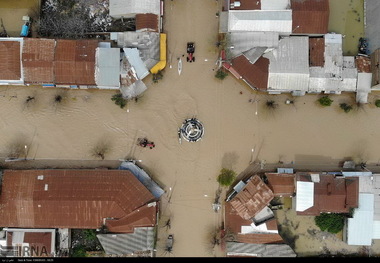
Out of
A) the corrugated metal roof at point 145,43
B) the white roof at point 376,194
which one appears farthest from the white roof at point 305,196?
the corrugated metal roof at point 145,43

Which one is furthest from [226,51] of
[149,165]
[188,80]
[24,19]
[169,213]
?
[24,19]

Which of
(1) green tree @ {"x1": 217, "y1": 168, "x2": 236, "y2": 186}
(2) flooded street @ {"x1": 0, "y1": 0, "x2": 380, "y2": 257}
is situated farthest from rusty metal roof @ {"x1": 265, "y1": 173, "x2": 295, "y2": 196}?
(1) green tree @ {"x1": 217, "y1": 168, "x2": 236, "y2": 186}

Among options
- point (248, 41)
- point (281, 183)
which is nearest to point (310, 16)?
point (248, 41)

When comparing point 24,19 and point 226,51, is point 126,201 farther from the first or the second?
point 24,19

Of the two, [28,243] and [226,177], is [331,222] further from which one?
[28,243]

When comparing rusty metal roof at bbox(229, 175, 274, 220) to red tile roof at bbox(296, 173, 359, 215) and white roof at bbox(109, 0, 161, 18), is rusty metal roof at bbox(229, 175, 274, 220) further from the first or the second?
white roof at bbox(109, 0, 161, 18)
